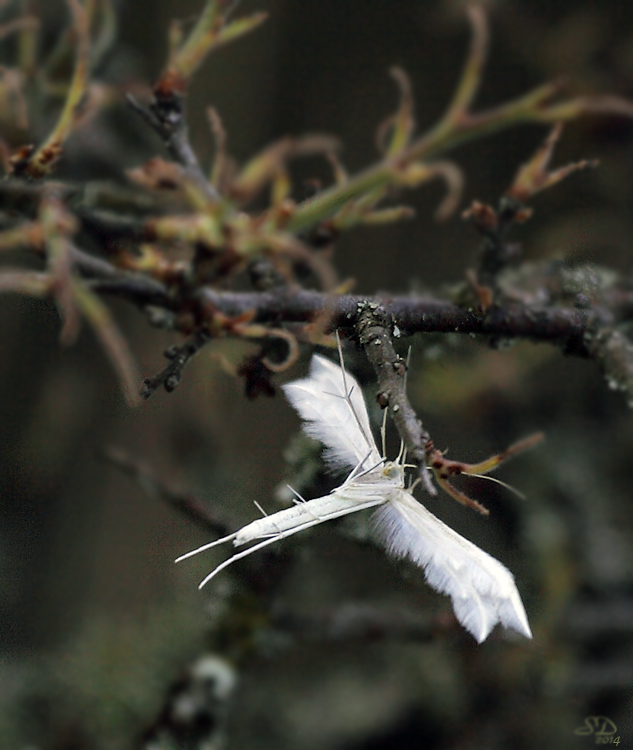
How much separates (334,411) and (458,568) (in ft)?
0.31

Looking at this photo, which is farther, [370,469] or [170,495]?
[170,495]

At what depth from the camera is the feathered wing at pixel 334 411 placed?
1.02ft

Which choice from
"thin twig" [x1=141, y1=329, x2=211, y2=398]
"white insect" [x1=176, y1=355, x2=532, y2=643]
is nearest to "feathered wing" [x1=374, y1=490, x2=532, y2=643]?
"white insect" [x1=176, y1=355, x2=532, y2=643]

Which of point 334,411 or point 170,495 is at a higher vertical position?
point 334,411

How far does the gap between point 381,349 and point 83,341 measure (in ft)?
1.50

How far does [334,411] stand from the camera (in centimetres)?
32

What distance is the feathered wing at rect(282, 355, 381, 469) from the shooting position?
1.02ft

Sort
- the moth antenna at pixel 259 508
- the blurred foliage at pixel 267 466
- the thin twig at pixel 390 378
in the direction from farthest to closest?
the blurred foliage at pixel 267 466, the moth antenna at pixel 259 508, the thin twig at pixel 390 378

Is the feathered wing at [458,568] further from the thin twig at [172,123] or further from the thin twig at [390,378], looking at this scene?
the thin twig at [172,123]

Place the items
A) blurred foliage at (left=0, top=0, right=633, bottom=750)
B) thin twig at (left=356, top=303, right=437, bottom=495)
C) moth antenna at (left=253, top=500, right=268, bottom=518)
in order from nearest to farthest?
thin twig at (left=356, top=303, right=437, bottom=495) < moth antenna at (left=253, top=500, right=268, bottom=518) < blurred foliage at (left=0, top=0, right=633, bottom=750)

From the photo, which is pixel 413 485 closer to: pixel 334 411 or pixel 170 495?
pixel 334 411

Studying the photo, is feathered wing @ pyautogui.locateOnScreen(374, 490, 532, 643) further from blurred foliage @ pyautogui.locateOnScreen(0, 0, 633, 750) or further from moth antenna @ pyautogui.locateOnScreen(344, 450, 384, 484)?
blurred foliage @ pyautogui.locateOnScreen(0, 0, 633, 750)

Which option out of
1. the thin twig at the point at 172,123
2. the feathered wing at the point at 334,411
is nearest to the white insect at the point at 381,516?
the feathered wing at the point at 334,411

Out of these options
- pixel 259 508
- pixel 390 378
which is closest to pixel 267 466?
pixel 259 508
